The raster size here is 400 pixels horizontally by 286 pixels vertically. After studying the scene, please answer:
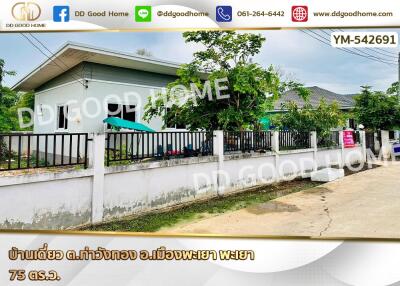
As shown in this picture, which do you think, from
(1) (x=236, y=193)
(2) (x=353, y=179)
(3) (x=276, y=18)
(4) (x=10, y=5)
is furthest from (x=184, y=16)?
(2) (x=353, y=179)

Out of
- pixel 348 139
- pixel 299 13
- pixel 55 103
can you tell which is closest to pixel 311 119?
pixel 348 139

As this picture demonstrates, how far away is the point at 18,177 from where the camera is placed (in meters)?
3.22

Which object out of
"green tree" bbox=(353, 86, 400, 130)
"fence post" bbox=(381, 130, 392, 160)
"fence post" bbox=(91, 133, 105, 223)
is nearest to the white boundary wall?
"fence post" bbox=(91, 133, 105, 223)

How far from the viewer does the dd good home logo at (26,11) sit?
3256 millimetres

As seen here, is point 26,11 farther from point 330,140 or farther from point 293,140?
point 330,140

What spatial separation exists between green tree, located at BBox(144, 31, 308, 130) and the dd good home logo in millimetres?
3906

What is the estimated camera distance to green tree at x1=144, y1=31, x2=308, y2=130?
687 centimetres

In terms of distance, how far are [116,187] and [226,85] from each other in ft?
12.9

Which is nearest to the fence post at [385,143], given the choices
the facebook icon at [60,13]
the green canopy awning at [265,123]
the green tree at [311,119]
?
the green tree at [311,119]

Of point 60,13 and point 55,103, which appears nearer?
point 60,13

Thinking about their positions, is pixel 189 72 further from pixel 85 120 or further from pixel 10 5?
pixel 10 5

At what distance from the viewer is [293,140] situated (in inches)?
317

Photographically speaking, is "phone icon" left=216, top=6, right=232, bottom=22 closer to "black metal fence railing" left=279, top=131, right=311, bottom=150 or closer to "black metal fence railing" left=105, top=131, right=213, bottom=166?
"black metal fence railing" left=105, top=131, right=213, bottom=166

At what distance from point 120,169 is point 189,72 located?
376cm
